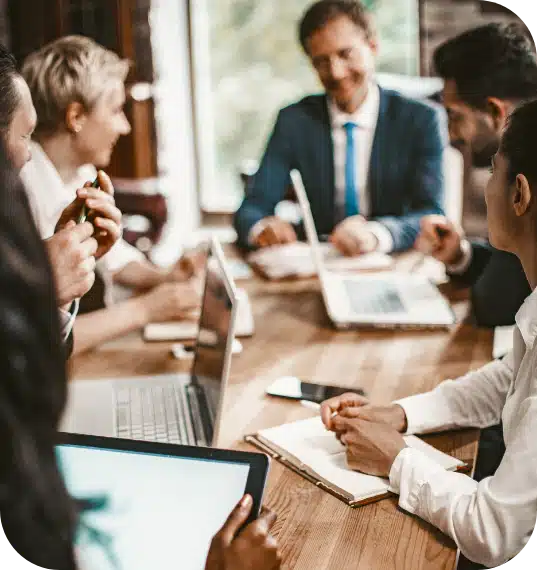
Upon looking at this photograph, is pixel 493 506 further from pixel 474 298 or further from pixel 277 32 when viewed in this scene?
pixel 277 32

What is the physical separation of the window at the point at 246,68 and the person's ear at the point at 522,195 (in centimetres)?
345

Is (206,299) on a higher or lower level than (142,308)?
higher

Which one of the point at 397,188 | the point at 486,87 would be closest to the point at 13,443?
the point at 486,87

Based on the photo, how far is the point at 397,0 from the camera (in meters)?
4.45

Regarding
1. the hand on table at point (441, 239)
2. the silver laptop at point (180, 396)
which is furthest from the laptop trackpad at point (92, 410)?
the hand on table at point (441, 239)

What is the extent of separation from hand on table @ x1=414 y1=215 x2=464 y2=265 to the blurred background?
6.99 ft

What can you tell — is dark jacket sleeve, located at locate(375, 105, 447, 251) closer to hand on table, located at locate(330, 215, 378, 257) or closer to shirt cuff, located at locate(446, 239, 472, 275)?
hand on table, located at locate(330, 215, 378, 257)

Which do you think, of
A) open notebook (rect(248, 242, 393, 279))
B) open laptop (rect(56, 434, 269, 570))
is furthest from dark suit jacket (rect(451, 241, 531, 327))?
open laptop (rect(56, 434, 269, 570))

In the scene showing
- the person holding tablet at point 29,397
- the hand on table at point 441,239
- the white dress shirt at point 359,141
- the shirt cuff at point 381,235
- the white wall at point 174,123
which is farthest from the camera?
the white wall at point 174,123

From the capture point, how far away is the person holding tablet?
525 mm

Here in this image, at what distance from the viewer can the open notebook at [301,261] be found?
2369 millimetres

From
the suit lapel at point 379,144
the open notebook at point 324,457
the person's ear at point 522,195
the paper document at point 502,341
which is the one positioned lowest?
the paper document at point 502,341

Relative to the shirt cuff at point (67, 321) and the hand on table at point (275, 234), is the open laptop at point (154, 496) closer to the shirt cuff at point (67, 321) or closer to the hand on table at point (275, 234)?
the shirt cuff at point (67, 321)

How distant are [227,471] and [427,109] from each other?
7.04 ft
